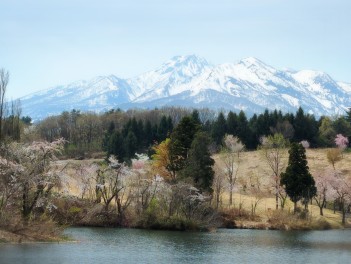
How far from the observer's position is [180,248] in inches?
1838

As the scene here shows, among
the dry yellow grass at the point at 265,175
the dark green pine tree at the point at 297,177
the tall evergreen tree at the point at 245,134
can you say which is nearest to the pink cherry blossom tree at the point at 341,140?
the dry yellow grass at the point at 265,175

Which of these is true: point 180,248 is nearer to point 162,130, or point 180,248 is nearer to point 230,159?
point 230,159

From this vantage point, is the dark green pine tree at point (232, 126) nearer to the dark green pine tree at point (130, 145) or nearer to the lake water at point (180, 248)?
the dark green pine tree at point (130, 145)

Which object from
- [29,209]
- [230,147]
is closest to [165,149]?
[230,147]

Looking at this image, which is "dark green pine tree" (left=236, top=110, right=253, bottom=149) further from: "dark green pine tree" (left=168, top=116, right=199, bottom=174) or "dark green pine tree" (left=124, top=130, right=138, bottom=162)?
"dark green pine tree" (left=168, top=116, right=199, bottom=174)

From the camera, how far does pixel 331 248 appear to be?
51125mm

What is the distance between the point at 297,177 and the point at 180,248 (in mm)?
33396

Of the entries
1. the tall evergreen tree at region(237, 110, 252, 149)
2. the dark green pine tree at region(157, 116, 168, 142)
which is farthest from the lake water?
the dark green pine tree at region(157, 116, 168, 142)

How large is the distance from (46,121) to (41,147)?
12626 centimetres

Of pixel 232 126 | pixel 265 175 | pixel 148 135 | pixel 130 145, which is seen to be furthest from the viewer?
pixel 148 135

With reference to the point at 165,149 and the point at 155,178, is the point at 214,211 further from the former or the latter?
the point at 165,149

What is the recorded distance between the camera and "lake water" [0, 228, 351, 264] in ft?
123

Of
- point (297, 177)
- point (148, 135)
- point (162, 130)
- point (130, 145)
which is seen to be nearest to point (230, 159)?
point (297, 177)

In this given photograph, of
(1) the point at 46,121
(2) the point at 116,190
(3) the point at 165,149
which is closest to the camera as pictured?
(2) the point at 116,190
